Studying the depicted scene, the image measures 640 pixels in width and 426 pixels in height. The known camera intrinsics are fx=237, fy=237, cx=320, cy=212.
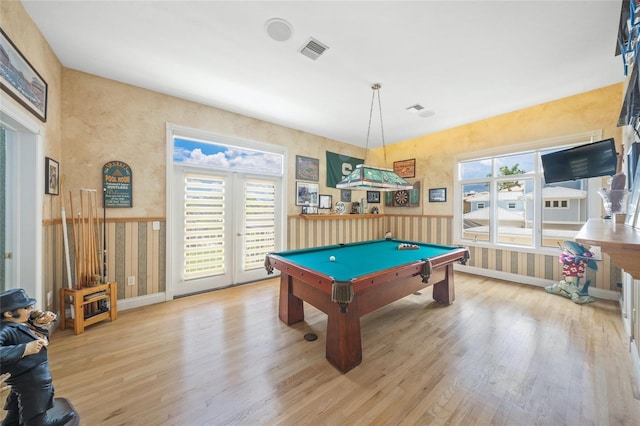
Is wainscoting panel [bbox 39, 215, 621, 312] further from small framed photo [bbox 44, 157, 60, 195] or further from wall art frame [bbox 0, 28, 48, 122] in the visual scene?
wall art frame [bbox 0, 28, 48, 122]

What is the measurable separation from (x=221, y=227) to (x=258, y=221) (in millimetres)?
674

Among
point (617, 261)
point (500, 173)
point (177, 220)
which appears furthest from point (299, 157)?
point (617, 261)

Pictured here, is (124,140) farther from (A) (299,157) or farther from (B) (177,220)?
(A) (299,157)

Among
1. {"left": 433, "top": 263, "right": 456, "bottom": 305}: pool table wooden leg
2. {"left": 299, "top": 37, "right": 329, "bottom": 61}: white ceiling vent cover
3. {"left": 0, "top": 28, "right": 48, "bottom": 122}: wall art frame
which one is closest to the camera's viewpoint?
{"left": 0, "top": 28, "right": 48, "bottom": 122}: wall art frame

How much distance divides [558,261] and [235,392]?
5078 mm

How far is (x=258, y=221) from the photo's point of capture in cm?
440

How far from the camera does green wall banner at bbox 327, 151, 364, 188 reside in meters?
5.41

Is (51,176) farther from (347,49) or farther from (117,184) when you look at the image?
(347,49)

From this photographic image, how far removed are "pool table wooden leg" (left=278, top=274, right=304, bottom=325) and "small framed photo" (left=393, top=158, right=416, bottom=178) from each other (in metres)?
4.33

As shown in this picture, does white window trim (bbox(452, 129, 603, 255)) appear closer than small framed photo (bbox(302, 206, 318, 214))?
Yes

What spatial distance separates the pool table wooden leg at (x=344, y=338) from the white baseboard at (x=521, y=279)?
3.90 meters

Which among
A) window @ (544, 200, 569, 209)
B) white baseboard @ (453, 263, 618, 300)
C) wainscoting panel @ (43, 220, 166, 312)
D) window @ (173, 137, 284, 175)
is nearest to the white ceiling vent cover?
window @ (173, 137, 284, 175)

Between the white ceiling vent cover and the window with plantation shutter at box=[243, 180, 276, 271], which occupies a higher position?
the white ceiling vent cover

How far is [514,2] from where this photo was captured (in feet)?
6.43
